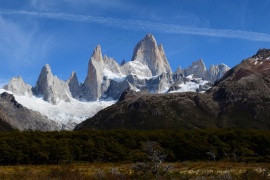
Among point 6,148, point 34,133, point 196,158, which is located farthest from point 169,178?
point 34,133

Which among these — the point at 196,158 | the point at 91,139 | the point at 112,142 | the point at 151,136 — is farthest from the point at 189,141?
the point at 91,139

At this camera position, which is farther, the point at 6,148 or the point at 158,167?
the point at 6,148

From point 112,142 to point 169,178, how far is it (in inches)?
4111

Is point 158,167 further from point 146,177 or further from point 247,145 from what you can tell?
point 247,145

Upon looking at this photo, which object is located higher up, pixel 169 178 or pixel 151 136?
pixel 151 136

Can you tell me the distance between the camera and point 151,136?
13738 centimetres

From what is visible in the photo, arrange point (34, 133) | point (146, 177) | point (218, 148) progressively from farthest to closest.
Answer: point (34, 133) < point (218, 148) < point (146, 177)

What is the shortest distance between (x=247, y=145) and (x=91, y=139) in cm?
5199

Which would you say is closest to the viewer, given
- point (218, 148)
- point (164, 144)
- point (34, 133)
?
point (218, 148)

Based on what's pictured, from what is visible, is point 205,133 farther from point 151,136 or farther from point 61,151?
point 61,151

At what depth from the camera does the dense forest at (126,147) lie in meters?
123

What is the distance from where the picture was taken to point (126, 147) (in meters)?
134

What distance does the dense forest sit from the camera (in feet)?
403

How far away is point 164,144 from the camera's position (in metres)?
132
